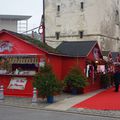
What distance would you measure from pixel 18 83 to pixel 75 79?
366cm

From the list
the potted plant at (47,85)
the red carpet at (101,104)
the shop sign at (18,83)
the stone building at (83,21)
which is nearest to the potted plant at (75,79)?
the shop sign at (18,83)

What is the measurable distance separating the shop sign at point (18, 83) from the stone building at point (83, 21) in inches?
1460

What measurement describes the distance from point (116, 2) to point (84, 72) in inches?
1675

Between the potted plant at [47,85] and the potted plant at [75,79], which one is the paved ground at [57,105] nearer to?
the potted plant at [47,85]

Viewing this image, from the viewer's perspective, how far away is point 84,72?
2764 cm

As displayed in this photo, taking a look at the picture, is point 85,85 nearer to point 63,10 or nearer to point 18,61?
point 18,61

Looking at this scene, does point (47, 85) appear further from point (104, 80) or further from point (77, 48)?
point (104, 80)

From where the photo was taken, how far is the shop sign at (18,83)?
24.6 metres

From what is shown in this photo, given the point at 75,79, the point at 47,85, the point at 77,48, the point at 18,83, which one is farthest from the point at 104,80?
the point at 47,85

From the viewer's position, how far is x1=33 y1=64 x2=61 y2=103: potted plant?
20478mm

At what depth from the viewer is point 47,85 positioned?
67.3ft

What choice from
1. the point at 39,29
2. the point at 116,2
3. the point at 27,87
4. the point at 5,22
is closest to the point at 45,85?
the point at 27,87

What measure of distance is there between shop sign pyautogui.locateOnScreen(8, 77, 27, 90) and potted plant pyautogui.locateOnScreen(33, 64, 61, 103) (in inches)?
148

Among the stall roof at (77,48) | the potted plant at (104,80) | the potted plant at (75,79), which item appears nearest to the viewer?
the potted plant at (75,79)
